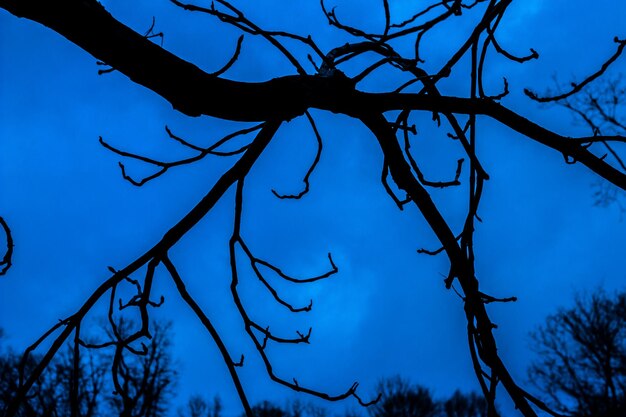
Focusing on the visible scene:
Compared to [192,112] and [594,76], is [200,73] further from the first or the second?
[594,76]

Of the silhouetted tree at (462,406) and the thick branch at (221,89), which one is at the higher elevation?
the silhouetted tree at (462,406)

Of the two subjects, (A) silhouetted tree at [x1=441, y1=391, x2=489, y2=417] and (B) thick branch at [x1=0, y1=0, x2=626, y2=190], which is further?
(A) silhouetted tree at [x1=441, y1=391, x2=489, y2=417]

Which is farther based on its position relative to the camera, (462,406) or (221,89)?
(462,406)

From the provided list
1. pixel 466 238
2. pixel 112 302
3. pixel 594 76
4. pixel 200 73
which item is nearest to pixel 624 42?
pixel 594 76

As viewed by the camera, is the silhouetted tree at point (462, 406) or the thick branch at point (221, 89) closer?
the thick branch at point (221, 89)

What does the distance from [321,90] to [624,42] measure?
3.69 feet

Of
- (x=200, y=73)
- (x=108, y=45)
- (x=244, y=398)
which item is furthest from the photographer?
(x=244, y=398)

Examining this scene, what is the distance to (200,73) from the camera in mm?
1630

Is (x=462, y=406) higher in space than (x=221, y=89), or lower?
higher

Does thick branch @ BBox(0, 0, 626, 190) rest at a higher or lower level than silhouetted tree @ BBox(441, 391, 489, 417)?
lower

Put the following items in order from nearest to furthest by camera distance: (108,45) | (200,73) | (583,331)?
(108,45)
(200,73)
(583,331)

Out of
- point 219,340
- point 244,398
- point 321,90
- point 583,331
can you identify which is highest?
point 583,331

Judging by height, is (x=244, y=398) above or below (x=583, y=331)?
below

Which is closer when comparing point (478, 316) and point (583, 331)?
point (478, 316)
